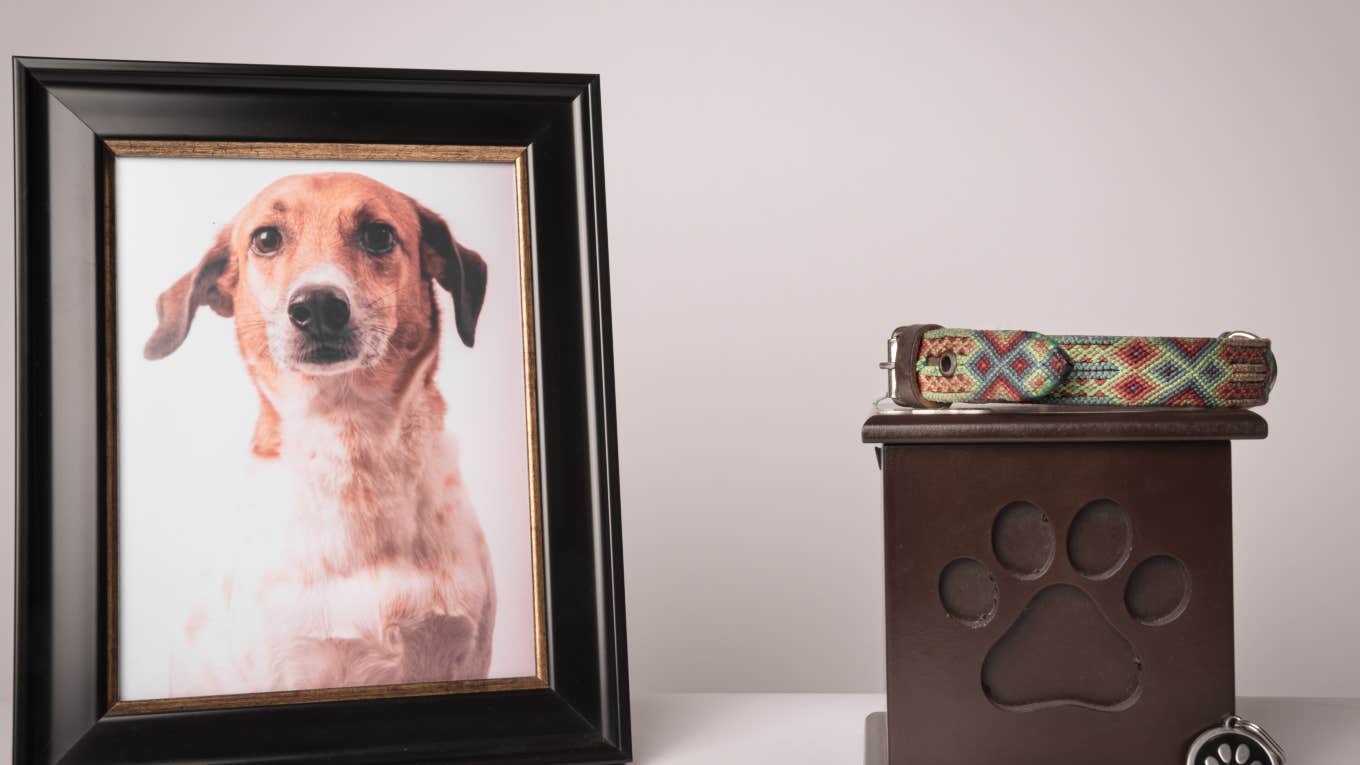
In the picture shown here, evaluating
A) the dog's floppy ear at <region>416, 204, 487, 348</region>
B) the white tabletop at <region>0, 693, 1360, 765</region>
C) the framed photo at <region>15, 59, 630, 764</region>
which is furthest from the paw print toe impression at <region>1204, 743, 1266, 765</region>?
the dog's floppy ear at <region>416, 204, 487, 348</region>

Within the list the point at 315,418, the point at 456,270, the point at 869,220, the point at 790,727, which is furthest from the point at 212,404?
the point at 869,220

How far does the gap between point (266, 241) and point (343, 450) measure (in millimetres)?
158

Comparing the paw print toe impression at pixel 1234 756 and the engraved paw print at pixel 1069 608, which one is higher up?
the engraved paw print at pixel 1069 608

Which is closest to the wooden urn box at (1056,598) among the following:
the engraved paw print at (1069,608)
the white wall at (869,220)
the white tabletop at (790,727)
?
the engraved paw print at (1069,608)

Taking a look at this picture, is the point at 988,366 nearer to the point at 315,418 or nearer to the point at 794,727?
the point at 794,727

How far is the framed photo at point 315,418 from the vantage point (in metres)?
0.75

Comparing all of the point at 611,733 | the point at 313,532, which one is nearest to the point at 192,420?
the point at 313,532

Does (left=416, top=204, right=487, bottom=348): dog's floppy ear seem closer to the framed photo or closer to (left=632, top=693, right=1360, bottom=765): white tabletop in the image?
the framed photo

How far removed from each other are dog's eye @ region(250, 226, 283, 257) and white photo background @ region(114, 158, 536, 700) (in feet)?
0.08

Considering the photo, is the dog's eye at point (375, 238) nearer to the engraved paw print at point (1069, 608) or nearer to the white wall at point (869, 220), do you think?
the engraved paw print at point (1069, 608)

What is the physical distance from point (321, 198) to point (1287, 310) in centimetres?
121

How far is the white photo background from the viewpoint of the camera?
76 centimetres

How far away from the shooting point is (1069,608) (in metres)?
0.70

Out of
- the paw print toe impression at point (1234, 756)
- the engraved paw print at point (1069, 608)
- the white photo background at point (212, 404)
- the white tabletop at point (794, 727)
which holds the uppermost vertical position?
the white photo background at point (212, 404)
